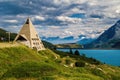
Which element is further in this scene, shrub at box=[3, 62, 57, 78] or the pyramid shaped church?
the pyramid shaped church

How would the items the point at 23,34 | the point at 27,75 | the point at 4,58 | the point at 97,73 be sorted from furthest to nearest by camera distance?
the point at 23,34 → the point at 97,73 → the point at 4,58 → the point at 27,75

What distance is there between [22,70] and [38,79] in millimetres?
6112

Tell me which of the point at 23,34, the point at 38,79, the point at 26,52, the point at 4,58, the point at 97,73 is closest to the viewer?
the point at 38,79

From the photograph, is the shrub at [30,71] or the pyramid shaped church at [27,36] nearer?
the shrub at [30,71]

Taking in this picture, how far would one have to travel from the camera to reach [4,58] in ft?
242

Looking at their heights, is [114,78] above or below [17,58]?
below

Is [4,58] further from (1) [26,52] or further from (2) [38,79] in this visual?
(2) [38,79]

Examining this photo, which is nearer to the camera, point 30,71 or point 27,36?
point 30,71

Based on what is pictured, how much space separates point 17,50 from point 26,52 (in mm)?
3317

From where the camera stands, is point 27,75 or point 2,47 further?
point 2,47

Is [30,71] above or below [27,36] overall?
below

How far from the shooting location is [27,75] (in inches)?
2089

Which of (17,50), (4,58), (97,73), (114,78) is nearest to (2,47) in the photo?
(17,50)

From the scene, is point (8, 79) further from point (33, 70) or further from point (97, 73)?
point (97, 73)
